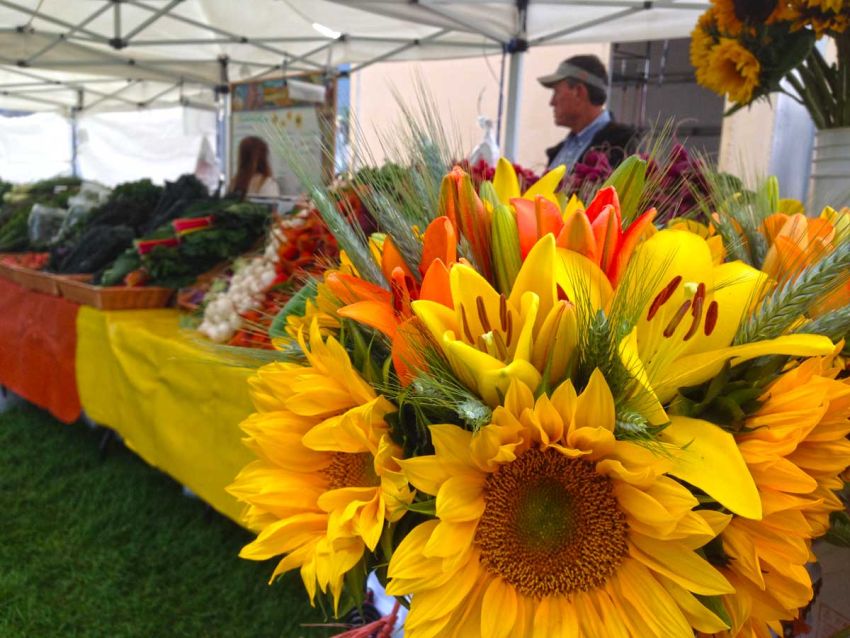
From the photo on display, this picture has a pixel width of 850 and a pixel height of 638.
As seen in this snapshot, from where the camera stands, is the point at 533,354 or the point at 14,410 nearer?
the point at 533,354

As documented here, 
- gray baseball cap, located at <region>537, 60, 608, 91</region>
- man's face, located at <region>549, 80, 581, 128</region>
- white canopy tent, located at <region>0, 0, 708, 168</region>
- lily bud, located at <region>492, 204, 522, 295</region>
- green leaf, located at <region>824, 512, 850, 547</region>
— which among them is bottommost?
green leaf, located at <region>824, 512, 850, 547</region>

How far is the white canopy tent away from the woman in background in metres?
0.62

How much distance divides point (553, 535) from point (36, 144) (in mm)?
12110

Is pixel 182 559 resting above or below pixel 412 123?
below

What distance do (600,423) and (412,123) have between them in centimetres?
34

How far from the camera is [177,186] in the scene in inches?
138

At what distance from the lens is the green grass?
1.91 metres

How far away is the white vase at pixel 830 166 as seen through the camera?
99 centimetres

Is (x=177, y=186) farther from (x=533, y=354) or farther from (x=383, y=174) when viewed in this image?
(x=533, y=354)

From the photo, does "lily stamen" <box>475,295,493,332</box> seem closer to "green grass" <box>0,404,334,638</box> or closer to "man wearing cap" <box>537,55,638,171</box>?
"green grass" <box>0,404,334,638</box>

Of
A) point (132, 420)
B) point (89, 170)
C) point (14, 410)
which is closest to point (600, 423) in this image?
point (132, 420)

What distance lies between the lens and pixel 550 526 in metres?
0.45

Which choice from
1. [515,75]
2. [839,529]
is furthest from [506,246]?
[515,75]

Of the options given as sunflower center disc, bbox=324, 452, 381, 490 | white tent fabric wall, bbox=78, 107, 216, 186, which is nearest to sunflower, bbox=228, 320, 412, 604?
sunflower center disc, bbox=324, 452, 381, 490
